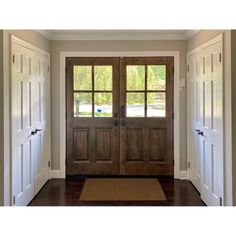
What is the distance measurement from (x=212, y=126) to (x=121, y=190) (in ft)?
5.75

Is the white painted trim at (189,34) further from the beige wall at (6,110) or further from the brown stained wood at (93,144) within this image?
the beige wall at (6,110)

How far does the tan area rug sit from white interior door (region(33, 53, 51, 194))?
2.19ft

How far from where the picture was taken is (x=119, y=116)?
18.6 feet

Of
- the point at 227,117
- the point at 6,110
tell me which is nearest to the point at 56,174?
the point at 6,110

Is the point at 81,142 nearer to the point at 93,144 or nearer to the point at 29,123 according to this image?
the point at 93,144

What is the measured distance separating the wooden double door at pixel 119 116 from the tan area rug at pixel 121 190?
28 centimetres

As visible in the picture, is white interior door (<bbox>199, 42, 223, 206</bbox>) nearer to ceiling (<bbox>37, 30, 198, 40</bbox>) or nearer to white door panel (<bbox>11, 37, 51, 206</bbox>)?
ceiling (<bbox>37, 30, 198, 40</bbox>)

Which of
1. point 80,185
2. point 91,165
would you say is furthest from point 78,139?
point 80,185

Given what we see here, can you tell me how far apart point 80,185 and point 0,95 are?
8.16 feet

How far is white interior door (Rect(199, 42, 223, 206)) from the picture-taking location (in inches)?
137

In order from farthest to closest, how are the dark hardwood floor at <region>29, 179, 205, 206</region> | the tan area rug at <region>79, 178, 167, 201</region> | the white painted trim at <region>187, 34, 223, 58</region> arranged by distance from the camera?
1. the tan area rug at <region>79, 178, 167, 201</region>
2. the dark hardwood floor at <region>29, 179, 205, 206</region>
3. the white painted trim at <region>187, 34, 223, 58</region>

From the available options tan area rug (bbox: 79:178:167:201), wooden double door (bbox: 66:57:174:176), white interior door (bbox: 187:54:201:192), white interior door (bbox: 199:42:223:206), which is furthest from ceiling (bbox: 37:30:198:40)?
tan area rug (bbox: 79:178:167:201)
